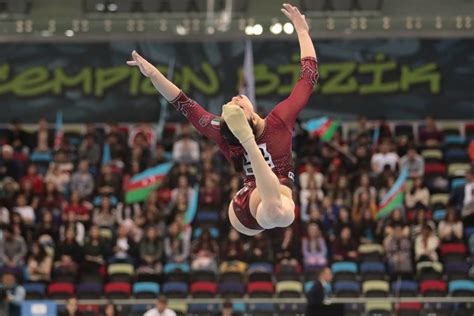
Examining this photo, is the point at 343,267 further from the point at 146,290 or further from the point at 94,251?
the point at 94,251

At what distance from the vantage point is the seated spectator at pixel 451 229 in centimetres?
1859

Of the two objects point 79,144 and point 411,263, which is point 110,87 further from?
point 411,263

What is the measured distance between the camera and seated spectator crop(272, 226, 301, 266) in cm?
1806

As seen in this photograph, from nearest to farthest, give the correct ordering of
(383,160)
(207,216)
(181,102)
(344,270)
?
(181,102), (344,270), (207,216), (383,160)

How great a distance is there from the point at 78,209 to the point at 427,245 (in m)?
5.97

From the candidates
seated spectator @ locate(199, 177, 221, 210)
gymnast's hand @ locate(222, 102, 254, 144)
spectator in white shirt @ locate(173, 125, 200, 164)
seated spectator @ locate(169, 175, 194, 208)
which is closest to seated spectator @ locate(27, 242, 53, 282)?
seated spectator @ locate(169, 175, 194, 208)

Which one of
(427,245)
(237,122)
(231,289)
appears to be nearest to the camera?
(237,122)

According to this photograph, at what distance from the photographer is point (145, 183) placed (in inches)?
782

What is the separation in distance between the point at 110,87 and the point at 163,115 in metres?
1.45

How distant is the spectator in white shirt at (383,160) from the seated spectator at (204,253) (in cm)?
392

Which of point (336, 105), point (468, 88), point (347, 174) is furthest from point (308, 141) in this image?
point (468, 88)

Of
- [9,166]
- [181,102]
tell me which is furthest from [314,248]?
[181,102]

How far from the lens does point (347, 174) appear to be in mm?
20734

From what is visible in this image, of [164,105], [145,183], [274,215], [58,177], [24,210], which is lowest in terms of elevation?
[274,215]
